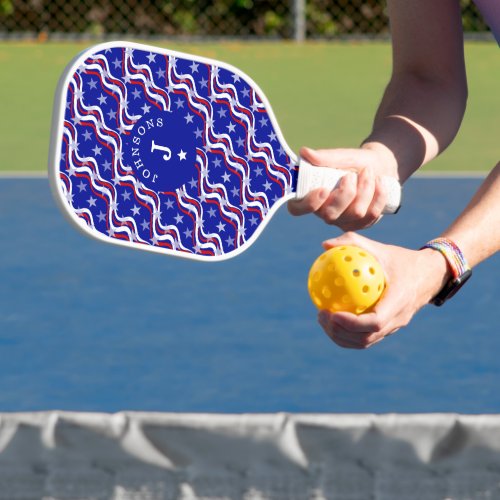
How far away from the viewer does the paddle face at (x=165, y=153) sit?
226 cm

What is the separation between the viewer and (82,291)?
5.36 meters

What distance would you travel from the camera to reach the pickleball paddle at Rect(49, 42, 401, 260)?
2257mm

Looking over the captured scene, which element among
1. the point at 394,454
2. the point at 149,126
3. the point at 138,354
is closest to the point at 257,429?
the point at 394,454

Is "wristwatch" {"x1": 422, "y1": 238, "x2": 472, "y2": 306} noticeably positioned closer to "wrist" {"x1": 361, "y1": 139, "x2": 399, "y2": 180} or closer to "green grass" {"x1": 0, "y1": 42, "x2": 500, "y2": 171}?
"wrist" {"x1": 361, "y1": 139, "x2": 399, "y2": 180}

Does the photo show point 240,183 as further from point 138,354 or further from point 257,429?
point 138,354

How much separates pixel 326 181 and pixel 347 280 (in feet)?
1.09

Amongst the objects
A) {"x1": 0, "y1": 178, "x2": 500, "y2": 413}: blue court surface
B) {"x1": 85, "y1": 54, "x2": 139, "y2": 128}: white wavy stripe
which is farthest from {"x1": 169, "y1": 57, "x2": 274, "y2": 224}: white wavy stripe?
{"x1": 0, "y1": 178, "x2": 500, "y2": 413}: blue court surface

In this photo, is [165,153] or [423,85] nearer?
→ [165,153]

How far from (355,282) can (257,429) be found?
0.37 metres

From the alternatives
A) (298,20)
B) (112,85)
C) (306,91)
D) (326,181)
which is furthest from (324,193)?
(298,20)

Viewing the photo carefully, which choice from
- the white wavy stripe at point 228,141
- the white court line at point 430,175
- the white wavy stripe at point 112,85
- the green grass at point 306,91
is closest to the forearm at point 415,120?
the white wavy stripe at point 228,141

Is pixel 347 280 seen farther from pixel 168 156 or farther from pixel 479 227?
pixel 168 156

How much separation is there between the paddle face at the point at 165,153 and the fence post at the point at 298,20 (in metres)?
10.4

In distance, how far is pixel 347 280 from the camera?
2.12 metres
